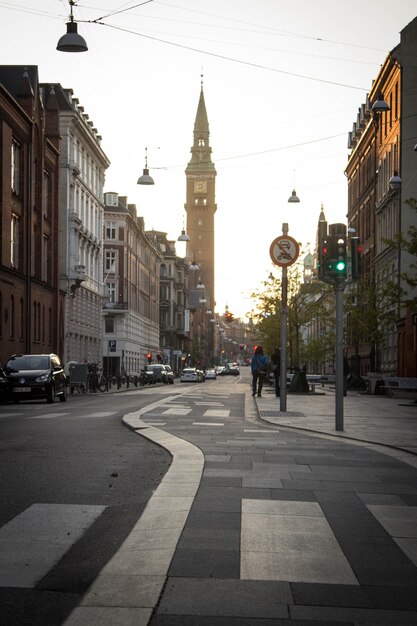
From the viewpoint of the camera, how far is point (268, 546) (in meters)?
6.13

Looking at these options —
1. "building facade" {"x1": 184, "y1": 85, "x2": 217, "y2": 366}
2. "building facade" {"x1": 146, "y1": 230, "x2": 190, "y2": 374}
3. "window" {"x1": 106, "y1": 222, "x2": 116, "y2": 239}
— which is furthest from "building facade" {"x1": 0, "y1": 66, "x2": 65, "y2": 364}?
"building facade" {"x1": 184, "y1": 85, "x2": 217, "y2": 366}

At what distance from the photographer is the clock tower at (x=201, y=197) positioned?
15962 cm

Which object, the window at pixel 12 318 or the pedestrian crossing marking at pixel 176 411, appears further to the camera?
the window at pixel 12 318

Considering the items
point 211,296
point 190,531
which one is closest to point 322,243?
point 190,531

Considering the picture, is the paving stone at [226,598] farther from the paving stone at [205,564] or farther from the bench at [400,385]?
the bench at [400,385]

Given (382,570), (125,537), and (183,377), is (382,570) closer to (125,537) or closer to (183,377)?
(125,537)

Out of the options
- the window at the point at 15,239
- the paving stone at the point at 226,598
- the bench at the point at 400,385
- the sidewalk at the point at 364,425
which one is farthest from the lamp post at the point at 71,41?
the window at the point at 15,239

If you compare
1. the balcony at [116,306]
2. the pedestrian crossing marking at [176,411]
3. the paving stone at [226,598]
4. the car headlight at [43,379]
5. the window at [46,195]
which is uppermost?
the window at [46,195]

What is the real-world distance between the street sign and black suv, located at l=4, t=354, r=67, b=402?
12.1m

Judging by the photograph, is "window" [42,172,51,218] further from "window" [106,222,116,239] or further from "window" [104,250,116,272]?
"window" [106,222,116,239]

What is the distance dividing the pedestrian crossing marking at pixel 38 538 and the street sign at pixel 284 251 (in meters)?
13.5

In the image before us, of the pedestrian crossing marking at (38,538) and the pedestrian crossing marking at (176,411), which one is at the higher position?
the pedestrian crossing marking at (176,411)

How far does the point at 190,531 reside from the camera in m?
6.57

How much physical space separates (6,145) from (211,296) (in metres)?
142
